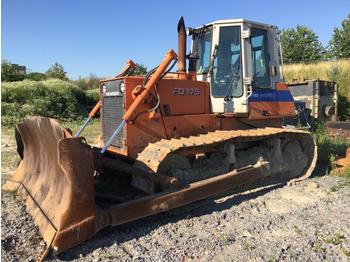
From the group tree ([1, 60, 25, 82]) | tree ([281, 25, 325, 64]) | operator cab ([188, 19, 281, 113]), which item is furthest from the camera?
tree ([281, 25, 325, 64])

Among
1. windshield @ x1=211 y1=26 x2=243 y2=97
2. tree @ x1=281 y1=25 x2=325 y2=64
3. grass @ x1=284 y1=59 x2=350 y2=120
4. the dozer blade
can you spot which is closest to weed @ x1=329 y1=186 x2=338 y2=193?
windshield @ x1=211 y1=26 x2=243 y2=97

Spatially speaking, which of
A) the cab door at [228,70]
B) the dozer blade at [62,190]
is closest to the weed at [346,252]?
the dozer blade at [62,190]

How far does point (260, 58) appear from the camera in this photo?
678cm

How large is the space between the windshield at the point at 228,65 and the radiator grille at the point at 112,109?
1.66 metres

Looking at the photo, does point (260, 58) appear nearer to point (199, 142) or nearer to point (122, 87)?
point (199, 142)

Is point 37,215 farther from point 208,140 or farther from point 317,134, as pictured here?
point 317,134

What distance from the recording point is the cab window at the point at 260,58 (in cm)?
664

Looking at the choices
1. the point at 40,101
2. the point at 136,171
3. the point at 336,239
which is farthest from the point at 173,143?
the point at 40,101

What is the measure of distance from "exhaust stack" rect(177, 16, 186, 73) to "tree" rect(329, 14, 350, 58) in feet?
103

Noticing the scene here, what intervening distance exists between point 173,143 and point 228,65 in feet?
6.29

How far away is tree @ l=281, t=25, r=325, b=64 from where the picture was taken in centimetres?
3921

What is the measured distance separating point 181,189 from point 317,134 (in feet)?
24.6

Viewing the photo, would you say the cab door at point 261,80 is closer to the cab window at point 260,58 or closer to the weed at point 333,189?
the cab window at point 260,58

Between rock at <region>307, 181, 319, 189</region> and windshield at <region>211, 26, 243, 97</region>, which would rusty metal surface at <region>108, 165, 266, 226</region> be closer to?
rock at <region>307, 181, 319, 189</region>
